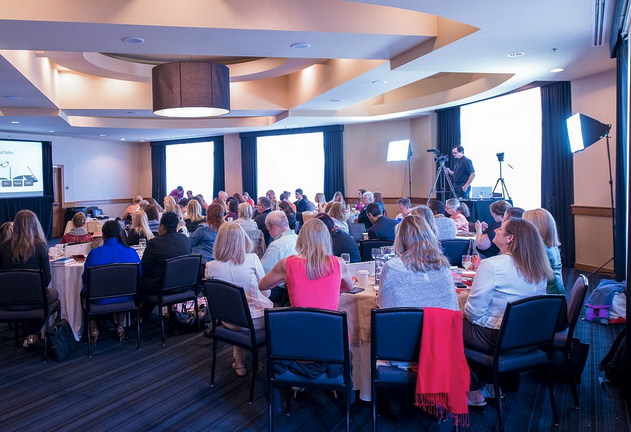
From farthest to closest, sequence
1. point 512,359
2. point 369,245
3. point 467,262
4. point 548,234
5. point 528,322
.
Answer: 1. point 369,245
2. point 467,262
3. point 548,234
4. point 512,359
5. point 528,322

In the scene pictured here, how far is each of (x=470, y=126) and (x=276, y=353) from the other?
9405 mm

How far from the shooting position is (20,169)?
47.3 ft

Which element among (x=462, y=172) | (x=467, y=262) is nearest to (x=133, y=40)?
(x=467, y=262)

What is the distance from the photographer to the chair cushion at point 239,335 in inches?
137

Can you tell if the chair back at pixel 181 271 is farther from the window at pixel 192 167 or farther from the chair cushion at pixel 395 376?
the window at pixel 192 167

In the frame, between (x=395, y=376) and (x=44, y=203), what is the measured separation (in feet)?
48.2

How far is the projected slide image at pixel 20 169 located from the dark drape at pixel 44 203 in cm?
15

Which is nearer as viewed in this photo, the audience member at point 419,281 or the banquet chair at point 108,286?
the audience member at point 419,281

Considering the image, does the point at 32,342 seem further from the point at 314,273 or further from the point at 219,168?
the point at 219,168

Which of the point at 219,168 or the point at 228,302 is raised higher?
the point at 219,168

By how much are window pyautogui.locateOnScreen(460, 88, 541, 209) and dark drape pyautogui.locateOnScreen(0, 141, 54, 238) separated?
39.4 feet

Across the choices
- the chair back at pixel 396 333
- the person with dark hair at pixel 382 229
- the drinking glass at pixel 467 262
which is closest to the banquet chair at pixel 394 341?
the chair back at pixel 396 333

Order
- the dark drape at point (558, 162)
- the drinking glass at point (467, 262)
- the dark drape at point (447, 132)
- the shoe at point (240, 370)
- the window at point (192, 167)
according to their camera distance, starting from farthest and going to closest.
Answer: the window at point (192, 167)
the dark drape at point (447, 132)
the dark drape at point (558, 162)
the drinking glass at point (467, 262)
the shoe at point (240, 370)

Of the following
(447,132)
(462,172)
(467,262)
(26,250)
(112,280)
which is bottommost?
(112,280)
